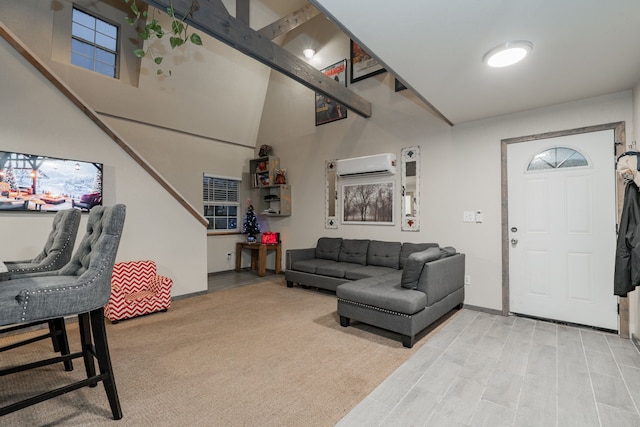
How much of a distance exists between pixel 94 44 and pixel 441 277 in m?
6.03

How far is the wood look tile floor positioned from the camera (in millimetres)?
1734

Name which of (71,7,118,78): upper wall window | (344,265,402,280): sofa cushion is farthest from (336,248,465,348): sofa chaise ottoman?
(71,7,118,78): upper wall window

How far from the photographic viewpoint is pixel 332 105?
534 cm

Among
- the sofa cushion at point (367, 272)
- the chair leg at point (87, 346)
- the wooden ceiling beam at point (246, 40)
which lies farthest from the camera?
the sofa cushion at point (367, 272)

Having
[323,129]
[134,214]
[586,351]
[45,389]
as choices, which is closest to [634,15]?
[586,351]

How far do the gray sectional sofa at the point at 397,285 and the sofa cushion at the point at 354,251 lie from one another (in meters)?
0.02

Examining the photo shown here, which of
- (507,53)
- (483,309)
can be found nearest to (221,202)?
(483,309)

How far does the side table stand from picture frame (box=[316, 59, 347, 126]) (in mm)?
2587

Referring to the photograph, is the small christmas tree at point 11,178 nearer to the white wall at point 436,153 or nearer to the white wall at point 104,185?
the white wall at point 104,185

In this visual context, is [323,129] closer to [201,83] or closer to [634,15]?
[201,83]

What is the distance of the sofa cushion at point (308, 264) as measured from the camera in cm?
465

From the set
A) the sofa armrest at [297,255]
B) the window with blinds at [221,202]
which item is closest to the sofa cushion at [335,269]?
the sofa armrest at [297,255]

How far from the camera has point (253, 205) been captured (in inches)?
268

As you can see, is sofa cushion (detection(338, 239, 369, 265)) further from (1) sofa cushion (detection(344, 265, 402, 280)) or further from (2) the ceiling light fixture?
(2) the ceiling light fixture
